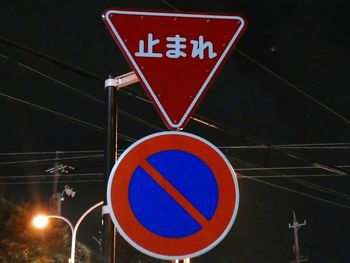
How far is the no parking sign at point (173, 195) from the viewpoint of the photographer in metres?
→ 2.50

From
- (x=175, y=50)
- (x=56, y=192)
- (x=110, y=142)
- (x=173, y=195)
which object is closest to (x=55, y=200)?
(x=56, y=192)

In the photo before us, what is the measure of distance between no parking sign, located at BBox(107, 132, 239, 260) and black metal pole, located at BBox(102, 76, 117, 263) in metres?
1.20

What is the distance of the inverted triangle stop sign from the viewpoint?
2828mm

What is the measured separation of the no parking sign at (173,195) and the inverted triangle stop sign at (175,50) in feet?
0.71

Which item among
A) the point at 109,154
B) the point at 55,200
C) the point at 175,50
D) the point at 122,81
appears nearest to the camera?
the point at 175,50

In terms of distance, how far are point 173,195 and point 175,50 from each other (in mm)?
754

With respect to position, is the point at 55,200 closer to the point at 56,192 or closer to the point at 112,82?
the point at 56,192

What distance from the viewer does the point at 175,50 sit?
9.47 feet

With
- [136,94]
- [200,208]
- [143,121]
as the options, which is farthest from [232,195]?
[143,121]

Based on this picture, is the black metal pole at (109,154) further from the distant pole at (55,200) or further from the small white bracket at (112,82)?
the distant pole at (55,200)

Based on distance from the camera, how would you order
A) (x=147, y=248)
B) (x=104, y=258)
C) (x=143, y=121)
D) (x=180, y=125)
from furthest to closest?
(x=143, y=121) → (x=104, y=258) → (x=180, y=125) → (x=147, y=248)

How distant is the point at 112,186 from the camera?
2541 mm

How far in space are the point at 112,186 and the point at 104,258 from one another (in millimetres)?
1410

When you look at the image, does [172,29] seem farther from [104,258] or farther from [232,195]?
[104,258]
